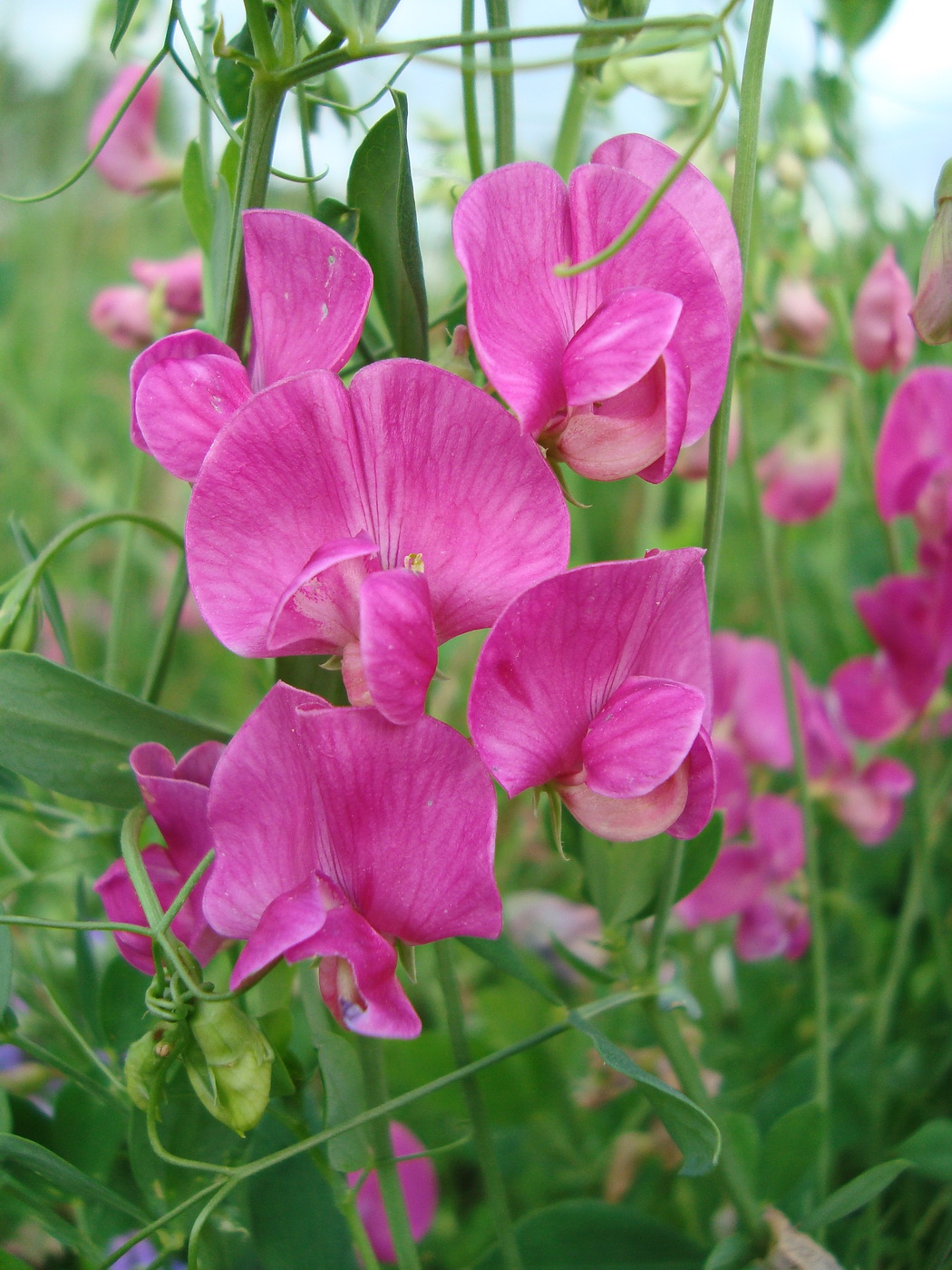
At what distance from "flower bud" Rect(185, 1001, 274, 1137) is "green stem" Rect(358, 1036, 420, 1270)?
7 cm

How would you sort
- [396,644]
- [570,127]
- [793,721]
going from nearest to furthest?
[396,644]
[570,127]
[793,721]

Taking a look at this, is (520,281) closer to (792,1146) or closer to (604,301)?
(604,301)

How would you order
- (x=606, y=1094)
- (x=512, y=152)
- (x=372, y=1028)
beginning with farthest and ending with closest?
(x=606, y=1094), (x=512, y=152), (x=372, y=1028)

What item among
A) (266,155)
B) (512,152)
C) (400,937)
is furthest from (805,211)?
(400,937)

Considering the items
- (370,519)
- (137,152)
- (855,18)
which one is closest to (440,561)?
(370,519)

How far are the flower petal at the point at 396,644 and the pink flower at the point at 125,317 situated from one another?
53 centimetres

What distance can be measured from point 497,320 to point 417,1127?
66 centimetres

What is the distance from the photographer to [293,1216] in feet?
1.58

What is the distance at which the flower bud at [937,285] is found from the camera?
0.39 m

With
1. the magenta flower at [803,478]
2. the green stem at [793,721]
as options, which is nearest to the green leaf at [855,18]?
the magenta flower at [803,478]

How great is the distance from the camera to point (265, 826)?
37 centimetres

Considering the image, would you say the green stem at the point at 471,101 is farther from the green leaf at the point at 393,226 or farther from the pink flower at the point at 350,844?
the pink flower at the point at 350,844

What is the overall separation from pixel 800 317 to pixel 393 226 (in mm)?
543

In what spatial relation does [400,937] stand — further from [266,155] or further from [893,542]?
[893,542]
